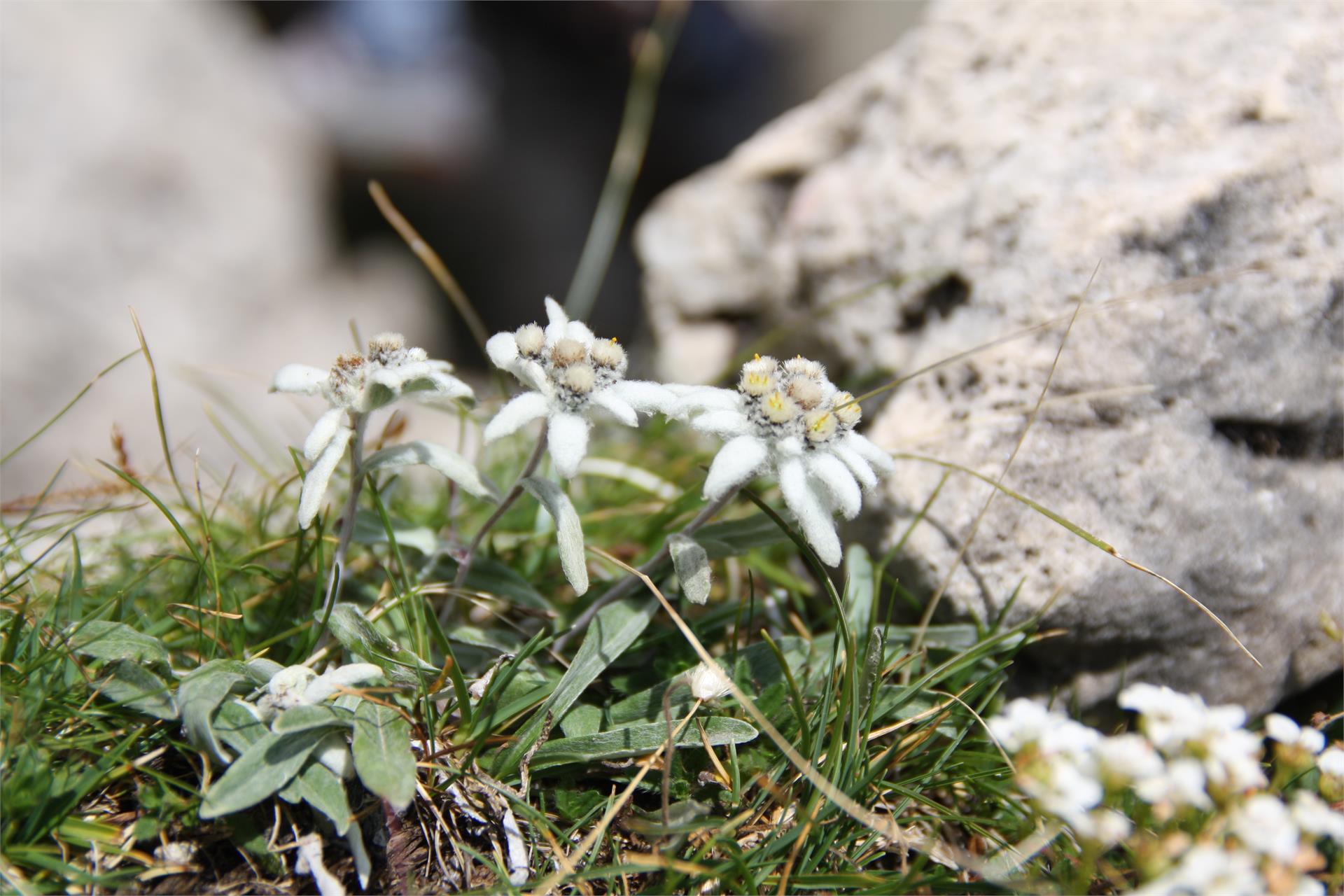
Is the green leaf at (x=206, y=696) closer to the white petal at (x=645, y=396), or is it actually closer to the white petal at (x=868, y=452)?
the white petal at (x=645, y=396)

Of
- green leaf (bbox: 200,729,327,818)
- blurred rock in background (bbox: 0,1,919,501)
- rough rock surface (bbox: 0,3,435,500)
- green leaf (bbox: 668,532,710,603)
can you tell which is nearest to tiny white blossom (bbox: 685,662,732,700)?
green leaf (bbox: 668,532,710,603)

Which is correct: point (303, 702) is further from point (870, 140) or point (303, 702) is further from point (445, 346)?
point (445, 346)

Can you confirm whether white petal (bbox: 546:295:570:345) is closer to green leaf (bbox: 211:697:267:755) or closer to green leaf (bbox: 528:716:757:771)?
green leaf (bbox: 528:716:757:771)

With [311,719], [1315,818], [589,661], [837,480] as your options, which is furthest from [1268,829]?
[311,719]

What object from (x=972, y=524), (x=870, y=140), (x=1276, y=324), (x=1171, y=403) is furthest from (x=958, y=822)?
(x=870, y=140)

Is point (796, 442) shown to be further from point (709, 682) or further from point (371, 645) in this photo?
point (371, 645)

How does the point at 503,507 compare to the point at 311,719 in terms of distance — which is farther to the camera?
the point at 503,507
